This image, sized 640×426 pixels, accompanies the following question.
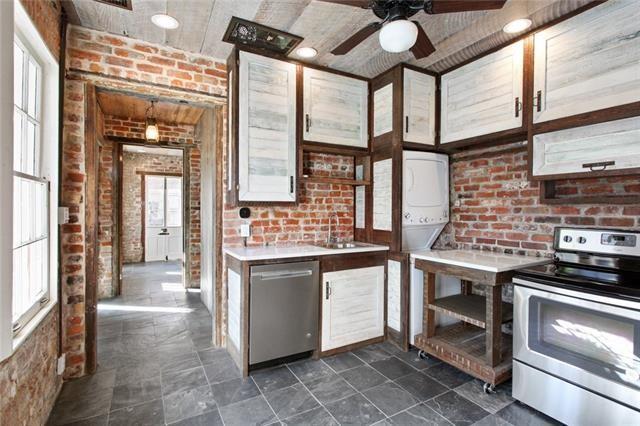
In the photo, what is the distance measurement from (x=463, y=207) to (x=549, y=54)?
140 cm

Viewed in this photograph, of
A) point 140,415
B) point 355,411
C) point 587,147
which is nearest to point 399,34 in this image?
point 587,147

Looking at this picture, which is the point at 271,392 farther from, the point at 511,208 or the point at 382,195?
the point at 511,208

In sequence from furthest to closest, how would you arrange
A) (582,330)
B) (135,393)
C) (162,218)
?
(162,218), (135,393), (582,330)

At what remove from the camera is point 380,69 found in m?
2.95

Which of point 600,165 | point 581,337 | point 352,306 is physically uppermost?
point 600,165

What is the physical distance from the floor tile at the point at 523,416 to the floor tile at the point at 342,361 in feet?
3.35

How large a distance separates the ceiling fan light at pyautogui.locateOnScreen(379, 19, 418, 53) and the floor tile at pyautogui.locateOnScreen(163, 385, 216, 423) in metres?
2.40

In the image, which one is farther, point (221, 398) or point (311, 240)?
point (311, 240)

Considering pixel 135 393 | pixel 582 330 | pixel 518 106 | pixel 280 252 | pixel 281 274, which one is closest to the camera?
pixel 582 330

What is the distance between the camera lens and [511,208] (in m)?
2.70

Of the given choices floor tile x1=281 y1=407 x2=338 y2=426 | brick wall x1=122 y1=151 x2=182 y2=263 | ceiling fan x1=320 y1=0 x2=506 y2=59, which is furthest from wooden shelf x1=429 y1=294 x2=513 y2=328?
brick wall x1=122 y1=151 x2=182 y2=263

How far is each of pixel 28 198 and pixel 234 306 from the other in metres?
1.49

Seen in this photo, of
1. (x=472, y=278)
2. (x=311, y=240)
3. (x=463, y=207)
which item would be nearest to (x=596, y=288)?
(x=472, y=278)

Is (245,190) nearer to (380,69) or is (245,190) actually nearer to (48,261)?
(48,261)
